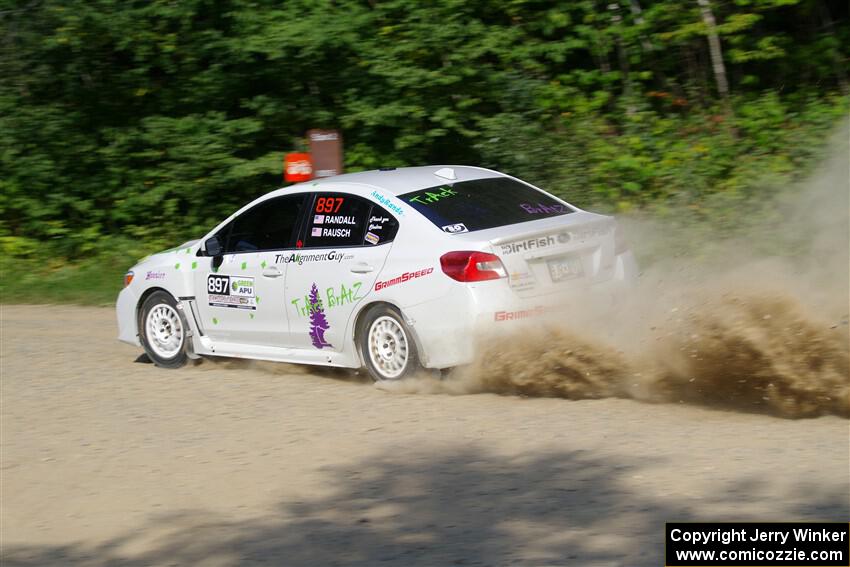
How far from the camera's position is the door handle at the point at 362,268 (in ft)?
27.9

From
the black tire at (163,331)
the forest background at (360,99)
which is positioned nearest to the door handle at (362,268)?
the black tire at (163,331)

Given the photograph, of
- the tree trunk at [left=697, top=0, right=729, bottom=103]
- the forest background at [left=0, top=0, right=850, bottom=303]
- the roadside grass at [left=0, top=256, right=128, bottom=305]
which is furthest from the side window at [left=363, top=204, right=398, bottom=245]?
the tree trunk at [left=697, top=0, right=729, bottom=103]

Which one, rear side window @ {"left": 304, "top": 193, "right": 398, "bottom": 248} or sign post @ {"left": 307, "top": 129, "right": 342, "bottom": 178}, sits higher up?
sign post @ {"left": 307, "top": 129, "right": 342, "bottom": 178}

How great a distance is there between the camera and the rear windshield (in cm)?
834

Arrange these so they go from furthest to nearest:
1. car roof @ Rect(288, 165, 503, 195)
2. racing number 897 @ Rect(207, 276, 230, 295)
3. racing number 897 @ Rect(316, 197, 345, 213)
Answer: racing number 897 @ Rect(207, 276, 230, 295) → racing number 897 @ Rect(316, 197, 345, 213) → car roof @ Rect(288, 165, 503, 195)

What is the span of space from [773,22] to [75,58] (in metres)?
10.8

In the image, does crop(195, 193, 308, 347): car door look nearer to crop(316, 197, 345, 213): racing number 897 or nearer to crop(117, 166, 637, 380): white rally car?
crop(117, 166, 637, 380): white rally car

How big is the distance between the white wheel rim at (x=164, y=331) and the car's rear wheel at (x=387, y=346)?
2363 mm

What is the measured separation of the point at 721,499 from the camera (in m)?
5.40

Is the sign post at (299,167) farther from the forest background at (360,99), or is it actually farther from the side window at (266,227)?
the forest background at (360,99)

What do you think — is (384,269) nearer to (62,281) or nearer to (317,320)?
(317,320)

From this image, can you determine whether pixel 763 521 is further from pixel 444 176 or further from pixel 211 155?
pixel 211 155

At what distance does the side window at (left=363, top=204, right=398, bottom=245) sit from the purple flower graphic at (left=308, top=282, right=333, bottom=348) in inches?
25.2

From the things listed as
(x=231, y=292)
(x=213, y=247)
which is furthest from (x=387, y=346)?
(x=213, y=247)
